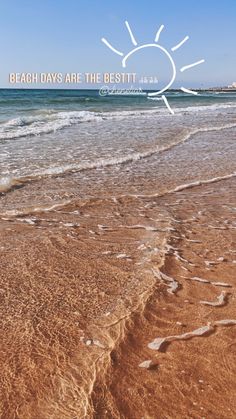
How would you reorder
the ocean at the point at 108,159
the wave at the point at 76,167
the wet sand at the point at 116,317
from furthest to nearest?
the ocean at the point at 108,159 → the wave at the point at 76,167 → the wet sand at the point at 116,317

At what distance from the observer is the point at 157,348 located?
258cm

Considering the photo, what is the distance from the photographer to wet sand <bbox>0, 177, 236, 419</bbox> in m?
2.17

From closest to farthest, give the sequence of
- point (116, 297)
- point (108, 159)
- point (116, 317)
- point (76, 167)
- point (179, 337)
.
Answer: point (179, 337)
point (116, 317)
point (116, 297)
point (76, 167)
point (108, 159)

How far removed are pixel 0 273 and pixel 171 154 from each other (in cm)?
704

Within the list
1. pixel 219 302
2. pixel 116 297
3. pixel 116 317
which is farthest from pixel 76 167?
pixel 116 317

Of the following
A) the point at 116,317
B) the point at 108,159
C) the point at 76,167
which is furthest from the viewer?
the point at 108,159

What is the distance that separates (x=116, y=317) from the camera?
2896 millimetres

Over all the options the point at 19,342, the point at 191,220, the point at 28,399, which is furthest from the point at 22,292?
the point at 191,220

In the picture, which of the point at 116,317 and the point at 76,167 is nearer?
the point at 116,317

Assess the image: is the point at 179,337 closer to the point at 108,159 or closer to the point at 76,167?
the point at 76,167

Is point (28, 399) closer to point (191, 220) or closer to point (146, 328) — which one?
point (146, 328)

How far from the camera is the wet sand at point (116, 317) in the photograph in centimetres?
217

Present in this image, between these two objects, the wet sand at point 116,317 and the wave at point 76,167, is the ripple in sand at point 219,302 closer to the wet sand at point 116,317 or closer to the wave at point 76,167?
the wet sand at point 116,317

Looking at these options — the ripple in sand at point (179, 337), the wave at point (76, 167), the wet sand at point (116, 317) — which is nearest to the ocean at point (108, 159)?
the wave at point (76, 167)
